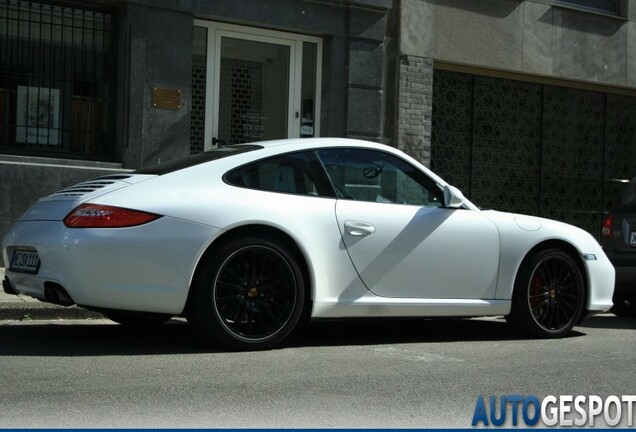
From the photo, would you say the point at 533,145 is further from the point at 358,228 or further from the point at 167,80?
the point at 358,228

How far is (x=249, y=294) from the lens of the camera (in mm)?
6574

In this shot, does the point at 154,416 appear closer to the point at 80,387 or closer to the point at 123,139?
the point at 80,387

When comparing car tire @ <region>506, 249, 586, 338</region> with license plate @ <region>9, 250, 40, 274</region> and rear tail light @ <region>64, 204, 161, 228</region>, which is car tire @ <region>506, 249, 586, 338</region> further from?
license plate @ <region>9, 250, 40, 274</region>

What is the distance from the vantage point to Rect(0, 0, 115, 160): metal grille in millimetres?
12406

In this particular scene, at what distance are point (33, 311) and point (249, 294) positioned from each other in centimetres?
266

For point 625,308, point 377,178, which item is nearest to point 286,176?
point 377,178

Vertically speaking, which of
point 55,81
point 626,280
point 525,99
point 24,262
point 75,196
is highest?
point 525,99

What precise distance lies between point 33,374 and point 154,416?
128 cm

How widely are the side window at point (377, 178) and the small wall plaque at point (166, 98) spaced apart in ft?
20.1

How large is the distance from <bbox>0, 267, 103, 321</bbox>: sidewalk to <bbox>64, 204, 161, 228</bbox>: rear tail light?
227 centimetres

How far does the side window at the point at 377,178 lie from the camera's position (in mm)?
7242

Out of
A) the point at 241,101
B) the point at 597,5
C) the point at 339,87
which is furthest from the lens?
the point at 597,5

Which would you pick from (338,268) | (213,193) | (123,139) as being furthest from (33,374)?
(123,139)

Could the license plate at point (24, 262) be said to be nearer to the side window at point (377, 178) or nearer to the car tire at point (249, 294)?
the car tire at point (249, 294)
